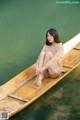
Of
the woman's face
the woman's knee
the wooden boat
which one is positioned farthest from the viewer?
the woman's knee

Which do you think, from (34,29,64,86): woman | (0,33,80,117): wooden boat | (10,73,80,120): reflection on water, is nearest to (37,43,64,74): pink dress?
(34,29,64,86): woman

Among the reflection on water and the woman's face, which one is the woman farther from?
the reflection on water

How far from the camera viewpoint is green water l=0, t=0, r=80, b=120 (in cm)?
628

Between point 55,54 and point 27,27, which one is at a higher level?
point 27,27

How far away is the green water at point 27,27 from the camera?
6283 mm

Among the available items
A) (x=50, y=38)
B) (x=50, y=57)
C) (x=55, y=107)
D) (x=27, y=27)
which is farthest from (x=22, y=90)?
(x=27, y=27)

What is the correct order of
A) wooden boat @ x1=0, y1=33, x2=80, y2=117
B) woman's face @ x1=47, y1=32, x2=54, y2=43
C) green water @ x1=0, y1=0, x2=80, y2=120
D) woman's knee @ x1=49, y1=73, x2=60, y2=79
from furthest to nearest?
green water @ x1=0, y1=0, x2=80, y2=120
woman's knee @ x1=49, y1=73, x2=60, y2=79
woman's face @ x1=47, y1=32, x2=54, y2=43
wooden boat @ x1=0, y1=33, x2=80, y2=117

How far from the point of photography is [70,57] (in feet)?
19.2

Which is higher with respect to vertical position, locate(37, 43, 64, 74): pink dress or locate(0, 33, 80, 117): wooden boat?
locate(37, 43, 64, 74): pink dress

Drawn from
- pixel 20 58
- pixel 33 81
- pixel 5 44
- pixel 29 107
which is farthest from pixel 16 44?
pixel 29 107

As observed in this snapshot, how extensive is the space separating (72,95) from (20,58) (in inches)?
69.5

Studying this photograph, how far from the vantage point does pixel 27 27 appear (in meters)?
8.19

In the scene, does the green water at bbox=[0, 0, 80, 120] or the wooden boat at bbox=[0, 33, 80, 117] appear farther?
the green water at bbox=[0, 0, 80, 120]

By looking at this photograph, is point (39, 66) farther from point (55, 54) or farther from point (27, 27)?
point (27, 27)
